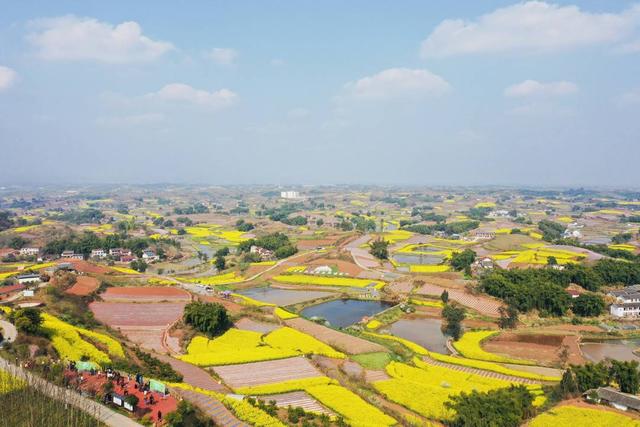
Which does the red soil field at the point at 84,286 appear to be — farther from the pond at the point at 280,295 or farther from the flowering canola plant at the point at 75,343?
the pond at the point at 280,295

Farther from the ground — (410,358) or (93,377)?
(93,377)

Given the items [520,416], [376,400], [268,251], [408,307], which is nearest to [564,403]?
[520,416]

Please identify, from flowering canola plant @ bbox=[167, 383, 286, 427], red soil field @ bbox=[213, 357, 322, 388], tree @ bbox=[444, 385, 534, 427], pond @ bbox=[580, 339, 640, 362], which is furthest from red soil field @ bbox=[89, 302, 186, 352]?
pond @ bbox=[580, 339, 640, 362]

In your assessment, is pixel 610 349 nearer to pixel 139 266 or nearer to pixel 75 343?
pixel 75 343

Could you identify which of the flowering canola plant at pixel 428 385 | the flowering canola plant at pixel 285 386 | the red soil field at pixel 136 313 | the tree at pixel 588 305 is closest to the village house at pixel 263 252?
the red soil field at pixel 136 313

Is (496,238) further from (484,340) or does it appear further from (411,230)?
(484,340)

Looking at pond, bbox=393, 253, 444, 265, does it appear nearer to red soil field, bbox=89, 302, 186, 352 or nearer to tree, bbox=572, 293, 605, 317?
tree, bbox=572, 293, 605, 317
